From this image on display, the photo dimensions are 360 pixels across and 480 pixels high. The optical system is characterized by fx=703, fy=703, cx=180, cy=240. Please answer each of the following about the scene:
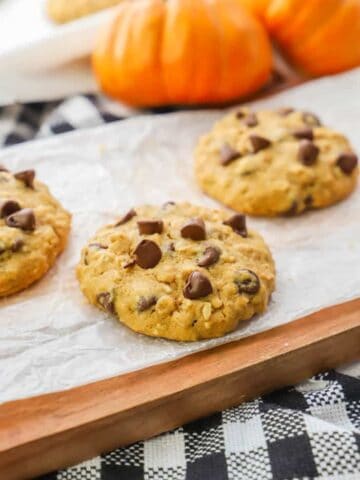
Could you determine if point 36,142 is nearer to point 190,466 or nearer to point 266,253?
point 266,253

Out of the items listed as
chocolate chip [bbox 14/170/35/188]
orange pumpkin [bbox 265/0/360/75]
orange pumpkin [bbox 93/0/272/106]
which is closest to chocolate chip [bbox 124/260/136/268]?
chocolate chip [bbox 14/170/35/188]

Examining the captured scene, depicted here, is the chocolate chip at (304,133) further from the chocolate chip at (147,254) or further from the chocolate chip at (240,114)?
the chocolate chip at (147,254)

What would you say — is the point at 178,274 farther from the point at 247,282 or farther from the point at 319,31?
the point at 319,31

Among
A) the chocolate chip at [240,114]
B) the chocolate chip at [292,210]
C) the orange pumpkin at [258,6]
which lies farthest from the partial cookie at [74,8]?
the chocolate chip at [292,210]


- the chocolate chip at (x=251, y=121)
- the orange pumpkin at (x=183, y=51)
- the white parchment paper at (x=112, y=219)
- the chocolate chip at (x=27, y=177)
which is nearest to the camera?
the white parchment paper at (x=112, y=219)

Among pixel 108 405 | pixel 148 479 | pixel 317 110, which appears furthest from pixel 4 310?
pixel 317 110

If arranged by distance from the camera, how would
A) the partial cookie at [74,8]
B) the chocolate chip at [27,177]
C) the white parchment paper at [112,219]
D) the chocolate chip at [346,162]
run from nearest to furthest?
the white parchment paper at [112,219] < the chocolate chip at [27,177] < the chocolate chip at [346,162] < the partial cookie at [74,8]
